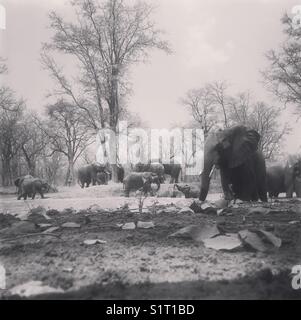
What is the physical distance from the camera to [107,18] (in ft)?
61.1

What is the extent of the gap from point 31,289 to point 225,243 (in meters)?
1.84

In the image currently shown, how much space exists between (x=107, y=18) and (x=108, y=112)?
6113 mm

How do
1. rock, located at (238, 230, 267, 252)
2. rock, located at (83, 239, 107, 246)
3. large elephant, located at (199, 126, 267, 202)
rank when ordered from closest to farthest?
A: rock, located at (238, 230, 267, 252), rock, located at (83, 239, 107, 246), large elephant, located at (199, 126, 267, 202)

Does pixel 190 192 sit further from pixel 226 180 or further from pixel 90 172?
pixel 90 172

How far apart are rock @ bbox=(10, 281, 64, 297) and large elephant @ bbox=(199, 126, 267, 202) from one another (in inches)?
259

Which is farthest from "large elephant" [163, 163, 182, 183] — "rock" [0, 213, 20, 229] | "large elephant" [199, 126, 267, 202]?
"rock" [0, 213, 20, 229]

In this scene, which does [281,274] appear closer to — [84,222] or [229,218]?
[229,218]

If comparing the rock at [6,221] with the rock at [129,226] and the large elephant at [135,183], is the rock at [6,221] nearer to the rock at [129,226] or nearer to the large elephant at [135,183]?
the rock at [129,226]

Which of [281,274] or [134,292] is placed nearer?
[134,292]

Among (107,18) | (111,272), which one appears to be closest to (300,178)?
(107,18)

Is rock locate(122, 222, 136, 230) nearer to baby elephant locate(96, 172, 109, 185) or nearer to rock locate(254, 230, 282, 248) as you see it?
rock locate(254, 230, 282, 248)

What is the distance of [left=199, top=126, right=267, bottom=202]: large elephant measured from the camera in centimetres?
981

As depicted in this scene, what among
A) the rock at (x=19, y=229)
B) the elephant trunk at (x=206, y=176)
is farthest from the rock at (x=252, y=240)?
the elephant trunk at (x=206, y=176)

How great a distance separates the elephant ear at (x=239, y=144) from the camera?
998cm
